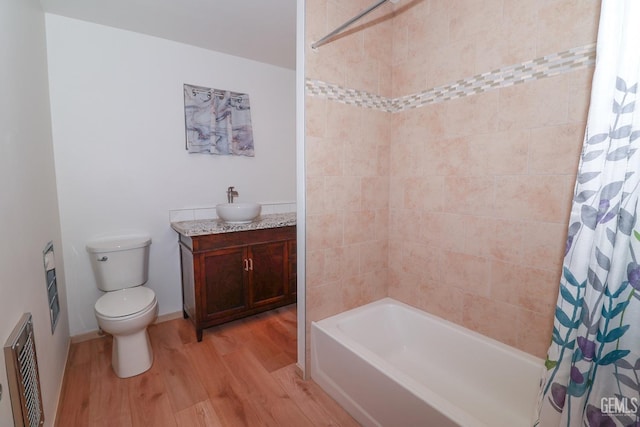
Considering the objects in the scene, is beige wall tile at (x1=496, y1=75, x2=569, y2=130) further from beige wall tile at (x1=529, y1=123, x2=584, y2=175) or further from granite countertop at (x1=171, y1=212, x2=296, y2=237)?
granite countertop at (x1=171, y1=212, x2=296, y2=237)

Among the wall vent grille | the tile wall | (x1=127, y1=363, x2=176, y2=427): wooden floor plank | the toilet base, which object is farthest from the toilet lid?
the tile wall

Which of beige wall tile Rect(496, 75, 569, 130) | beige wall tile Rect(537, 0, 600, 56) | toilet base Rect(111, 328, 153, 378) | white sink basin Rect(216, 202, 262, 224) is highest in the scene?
beige wall tile Rect(537, 0, 600, 56)

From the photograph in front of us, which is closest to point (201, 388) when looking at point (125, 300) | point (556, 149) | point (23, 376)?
point (125, 300)

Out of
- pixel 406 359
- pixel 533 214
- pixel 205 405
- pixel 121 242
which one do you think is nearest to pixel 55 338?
pixel 121 242

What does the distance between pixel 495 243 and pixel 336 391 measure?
1.20 meters

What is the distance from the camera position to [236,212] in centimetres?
242

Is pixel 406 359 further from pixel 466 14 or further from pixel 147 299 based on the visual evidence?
pixel 466 14

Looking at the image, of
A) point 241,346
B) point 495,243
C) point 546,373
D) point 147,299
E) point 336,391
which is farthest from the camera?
point 241,346

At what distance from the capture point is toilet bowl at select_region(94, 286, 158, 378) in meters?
1.78

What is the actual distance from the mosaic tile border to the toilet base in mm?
1906

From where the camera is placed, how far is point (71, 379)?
1822 mm

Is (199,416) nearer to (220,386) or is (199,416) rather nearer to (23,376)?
(220,386)

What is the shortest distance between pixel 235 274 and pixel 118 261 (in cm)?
84

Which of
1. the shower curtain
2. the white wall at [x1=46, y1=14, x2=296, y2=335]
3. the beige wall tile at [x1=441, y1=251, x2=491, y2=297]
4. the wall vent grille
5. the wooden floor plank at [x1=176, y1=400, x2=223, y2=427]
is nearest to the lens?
the shower curtain
